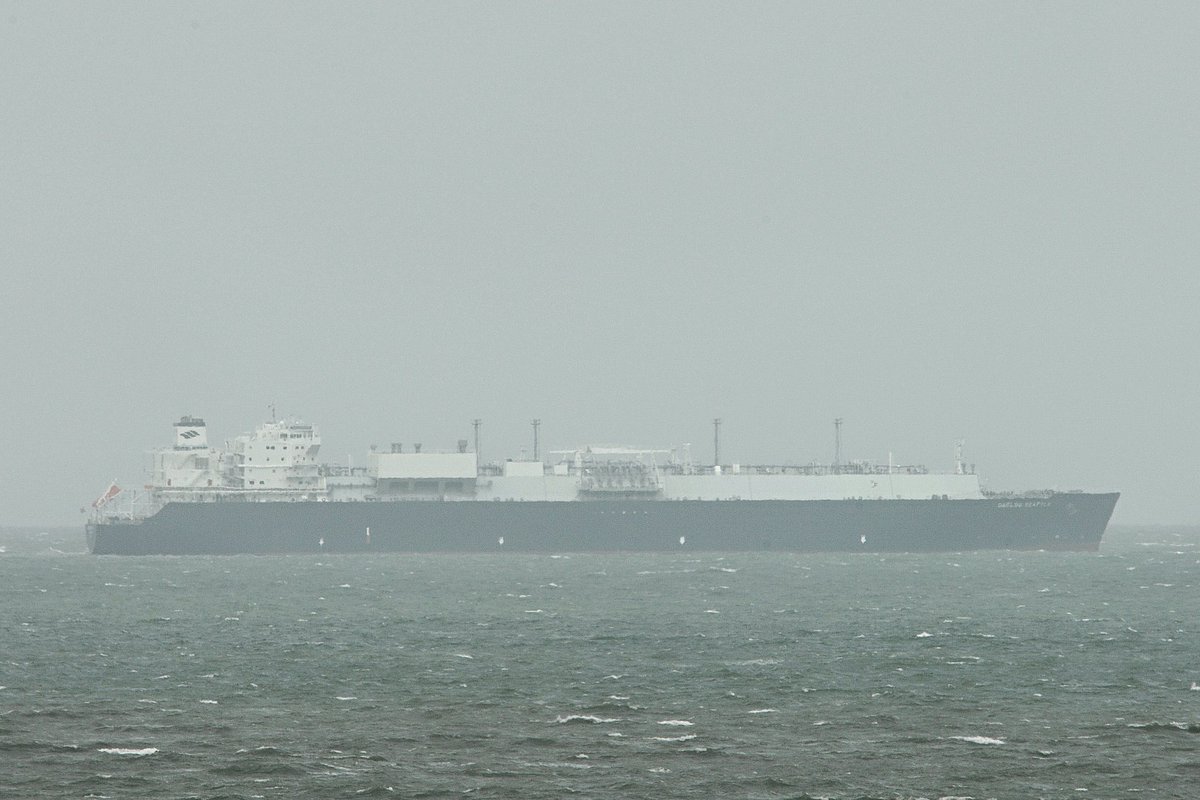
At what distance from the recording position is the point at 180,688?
3247cm

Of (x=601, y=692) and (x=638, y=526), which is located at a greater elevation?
(x=638, y=526)

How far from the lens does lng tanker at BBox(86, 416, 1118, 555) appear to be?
88688 millimetres

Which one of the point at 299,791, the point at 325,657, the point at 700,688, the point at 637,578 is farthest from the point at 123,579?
the point at 299,791

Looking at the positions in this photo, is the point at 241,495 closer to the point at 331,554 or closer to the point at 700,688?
the point at 331,554

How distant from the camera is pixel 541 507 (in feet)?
293

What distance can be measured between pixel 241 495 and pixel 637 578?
1213 inches

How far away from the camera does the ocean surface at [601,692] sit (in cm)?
2344

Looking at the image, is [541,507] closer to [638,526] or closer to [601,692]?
[638,526]

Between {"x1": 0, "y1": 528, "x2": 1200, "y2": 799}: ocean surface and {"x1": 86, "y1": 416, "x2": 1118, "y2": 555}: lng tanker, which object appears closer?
{"x1": 0, "y1": 528, "x2": 1200, "y2": 799}: ocean surface

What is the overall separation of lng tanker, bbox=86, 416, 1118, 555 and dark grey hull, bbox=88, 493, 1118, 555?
3.1 inches

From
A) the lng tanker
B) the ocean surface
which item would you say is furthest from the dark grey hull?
the ocean surface

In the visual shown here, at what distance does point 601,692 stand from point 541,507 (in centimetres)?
5742

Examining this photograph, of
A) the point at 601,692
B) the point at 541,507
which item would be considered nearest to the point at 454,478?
the point at 541,507

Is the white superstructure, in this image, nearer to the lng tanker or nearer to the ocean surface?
the lng tanker
